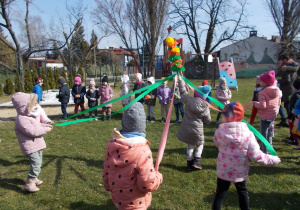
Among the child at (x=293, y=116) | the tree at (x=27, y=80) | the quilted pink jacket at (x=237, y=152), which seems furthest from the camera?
the tree at (x=27, y=80)

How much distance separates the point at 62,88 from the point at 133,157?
715cm

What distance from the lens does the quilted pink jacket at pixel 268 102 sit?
451cm

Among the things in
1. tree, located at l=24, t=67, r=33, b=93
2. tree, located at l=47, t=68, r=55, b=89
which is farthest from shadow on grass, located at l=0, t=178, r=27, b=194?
tree, located at l=47, t=68, r=55, b=89

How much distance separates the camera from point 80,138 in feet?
21.2

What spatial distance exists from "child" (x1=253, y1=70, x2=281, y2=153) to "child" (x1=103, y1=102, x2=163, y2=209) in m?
3.05

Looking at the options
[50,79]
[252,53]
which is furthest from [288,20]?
[50,79]

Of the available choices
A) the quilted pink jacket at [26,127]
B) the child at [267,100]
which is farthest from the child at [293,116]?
the quilted pink jacket at [26,127]

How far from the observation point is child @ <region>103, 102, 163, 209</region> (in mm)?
2205

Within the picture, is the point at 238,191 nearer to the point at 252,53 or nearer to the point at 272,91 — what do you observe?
the point at 272,91

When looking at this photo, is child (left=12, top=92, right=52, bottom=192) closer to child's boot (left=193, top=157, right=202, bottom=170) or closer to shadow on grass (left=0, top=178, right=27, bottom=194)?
shadow on grass (left=0, top=178, right=27, bottom=194)

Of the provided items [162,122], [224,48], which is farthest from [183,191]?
[224,48]

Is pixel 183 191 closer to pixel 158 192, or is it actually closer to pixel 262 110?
pixel 158 192

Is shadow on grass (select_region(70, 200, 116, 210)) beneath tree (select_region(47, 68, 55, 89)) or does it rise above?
beneath

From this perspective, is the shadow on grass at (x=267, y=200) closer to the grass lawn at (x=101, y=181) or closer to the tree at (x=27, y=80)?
the grass lawn at (x=101, y=181)
